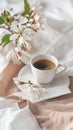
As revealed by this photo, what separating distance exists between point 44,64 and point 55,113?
0.18m

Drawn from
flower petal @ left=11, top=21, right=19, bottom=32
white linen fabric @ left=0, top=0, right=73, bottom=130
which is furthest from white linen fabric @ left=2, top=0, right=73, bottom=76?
flower petal @ left=11, top=21, right=19, bottom=32

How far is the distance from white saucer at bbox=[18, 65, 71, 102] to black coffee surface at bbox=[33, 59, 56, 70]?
0.04 m

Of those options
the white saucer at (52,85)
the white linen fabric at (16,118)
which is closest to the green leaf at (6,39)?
the white saucer at (52,85)

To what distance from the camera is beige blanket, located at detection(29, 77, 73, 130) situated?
0.80 metres

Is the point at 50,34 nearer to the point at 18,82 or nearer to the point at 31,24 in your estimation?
the point at 31,24

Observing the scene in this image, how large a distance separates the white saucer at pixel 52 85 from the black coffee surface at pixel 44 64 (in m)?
0.04

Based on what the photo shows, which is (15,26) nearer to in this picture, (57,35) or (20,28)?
(20,28)

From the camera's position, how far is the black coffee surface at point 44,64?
3.07 ft

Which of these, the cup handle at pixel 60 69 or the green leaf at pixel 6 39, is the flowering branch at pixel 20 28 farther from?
the cup handle at pixel 60 69

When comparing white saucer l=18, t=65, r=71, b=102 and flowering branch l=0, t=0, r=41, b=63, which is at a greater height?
flowering branch l=0, t=0, r=41, b=63

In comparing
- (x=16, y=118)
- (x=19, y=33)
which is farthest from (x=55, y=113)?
(x=19, y=33)

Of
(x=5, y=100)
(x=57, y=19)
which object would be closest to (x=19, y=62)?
(x=5, y=100)

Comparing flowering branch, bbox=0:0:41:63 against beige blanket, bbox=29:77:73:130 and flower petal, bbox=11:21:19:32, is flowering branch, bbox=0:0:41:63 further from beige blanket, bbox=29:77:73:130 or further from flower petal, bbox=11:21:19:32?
beige blanket, bbox=29:77:73:130

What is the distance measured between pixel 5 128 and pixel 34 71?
0.21 m
